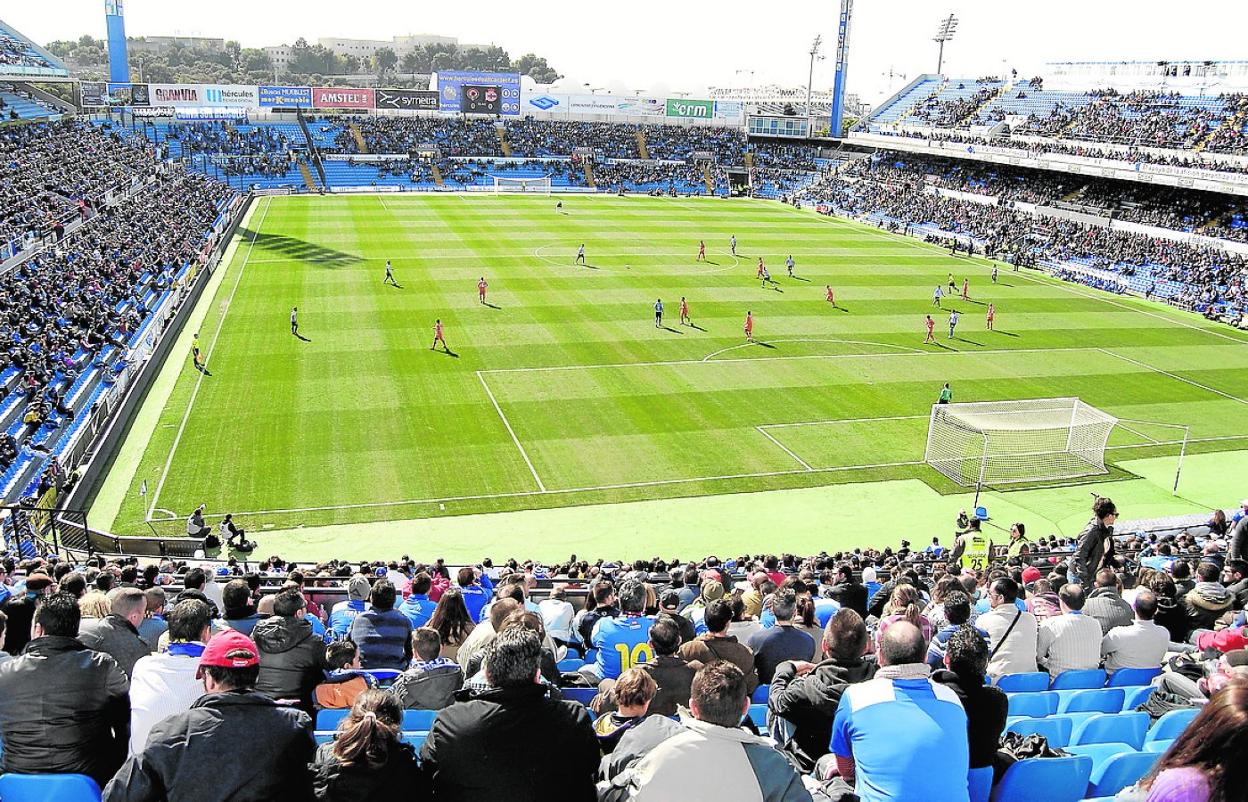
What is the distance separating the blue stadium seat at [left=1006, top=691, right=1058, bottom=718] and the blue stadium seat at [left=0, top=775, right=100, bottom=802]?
664 centimetres

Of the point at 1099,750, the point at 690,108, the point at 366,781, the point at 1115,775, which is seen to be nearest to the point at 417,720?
the point at 366,781

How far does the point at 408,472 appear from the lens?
80.0 ft

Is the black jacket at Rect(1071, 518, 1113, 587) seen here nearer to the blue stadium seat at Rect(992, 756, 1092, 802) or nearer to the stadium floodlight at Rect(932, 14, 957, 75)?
the blue stadium seat at Rect(992, 756, 1092, 802)

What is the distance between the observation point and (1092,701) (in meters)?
8.02

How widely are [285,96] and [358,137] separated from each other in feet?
27.1

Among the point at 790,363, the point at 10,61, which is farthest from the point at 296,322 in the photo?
the point at 10,61

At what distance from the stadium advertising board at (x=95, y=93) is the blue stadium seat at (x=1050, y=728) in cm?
9754

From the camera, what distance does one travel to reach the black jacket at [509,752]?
4.82 metres

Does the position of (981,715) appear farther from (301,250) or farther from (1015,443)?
(301,250)

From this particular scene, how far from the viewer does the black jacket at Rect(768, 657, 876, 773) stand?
5.84 meters

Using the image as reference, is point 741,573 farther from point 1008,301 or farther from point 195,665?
point 1008,301

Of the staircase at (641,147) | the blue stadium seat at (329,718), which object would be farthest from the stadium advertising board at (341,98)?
the blue stadium seat at (329,718)

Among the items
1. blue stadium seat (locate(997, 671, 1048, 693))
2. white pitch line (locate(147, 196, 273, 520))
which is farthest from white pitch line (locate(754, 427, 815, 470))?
blue stadium seat (locate(997, 671, 1048, 693))

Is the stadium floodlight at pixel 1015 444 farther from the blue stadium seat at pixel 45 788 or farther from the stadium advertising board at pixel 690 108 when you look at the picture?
the stadium advertising board at pixel 690 108
